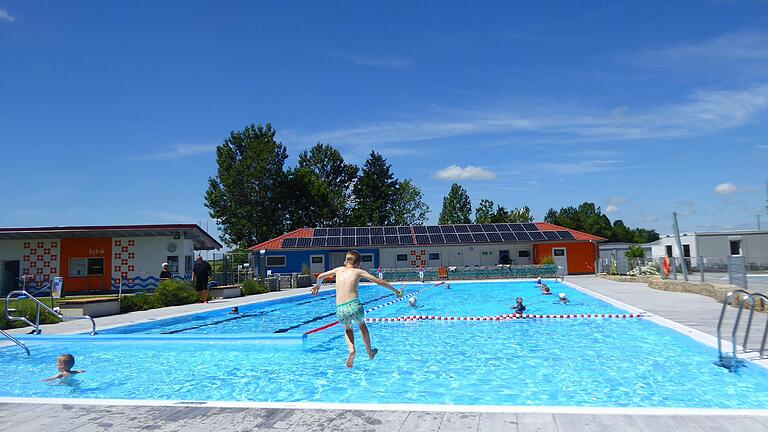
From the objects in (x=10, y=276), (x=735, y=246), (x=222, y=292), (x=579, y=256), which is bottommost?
(x=222, y=292)

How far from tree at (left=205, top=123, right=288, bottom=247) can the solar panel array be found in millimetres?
14359

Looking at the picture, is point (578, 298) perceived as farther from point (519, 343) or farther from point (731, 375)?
point (731, 375)

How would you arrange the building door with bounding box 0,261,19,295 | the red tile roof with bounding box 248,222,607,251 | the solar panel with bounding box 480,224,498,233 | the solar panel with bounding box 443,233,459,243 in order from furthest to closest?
the solar panel with bounding box 480,224,498,233
the solar panel with bounding box 443,233,459,243
the red tile roof with bounding box 248,222,607,251
the building door with bounding box 0,261,19,295

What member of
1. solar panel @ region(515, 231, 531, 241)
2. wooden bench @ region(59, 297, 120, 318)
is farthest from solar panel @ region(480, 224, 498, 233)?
wooden bench @ region(59, 297, 120, 318)

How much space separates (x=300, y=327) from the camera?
15.6 m

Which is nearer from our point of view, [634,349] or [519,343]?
[634,349]

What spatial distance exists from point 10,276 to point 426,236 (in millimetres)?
27352

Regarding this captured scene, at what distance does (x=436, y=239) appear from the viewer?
42.9m

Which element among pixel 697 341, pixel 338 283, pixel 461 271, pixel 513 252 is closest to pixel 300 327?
pixel 338 283

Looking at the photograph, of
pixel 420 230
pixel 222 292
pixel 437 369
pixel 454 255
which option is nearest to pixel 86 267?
pixel 222 292

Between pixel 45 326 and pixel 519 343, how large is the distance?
1204 cm

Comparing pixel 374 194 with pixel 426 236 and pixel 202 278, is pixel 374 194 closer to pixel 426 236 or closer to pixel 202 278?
pixel 426 236

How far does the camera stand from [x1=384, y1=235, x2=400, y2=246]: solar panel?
4206 centimetres

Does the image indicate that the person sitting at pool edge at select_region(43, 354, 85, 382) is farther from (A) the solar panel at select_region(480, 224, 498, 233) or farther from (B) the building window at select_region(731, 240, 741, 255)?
(A) the solar panel at select_region(480, 224, 498, 233)
